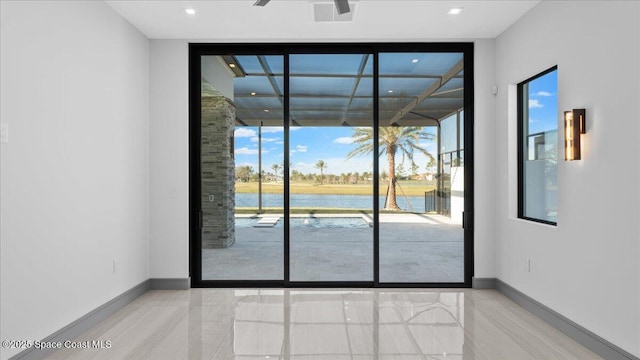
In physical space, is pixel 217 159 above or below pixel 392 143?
below

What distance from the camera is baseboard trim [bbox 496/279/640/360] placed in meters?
2.75

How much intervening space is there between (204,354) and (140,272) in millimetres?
1905

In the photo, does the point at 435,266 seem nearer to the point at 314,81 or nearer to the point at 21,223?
the point at 314,81

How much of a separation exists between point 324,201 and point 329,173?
1.10 ft

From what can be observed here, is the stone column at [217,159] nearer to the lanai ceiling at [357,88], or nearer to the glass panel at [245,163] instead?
the glass panel at [245,163]

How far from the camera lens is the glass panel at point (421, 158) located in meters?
4.75

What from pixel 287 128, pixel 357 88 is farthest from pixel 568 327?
pixel 287 128

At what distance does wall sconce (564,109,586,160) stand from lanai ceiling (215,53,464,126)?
1728 millimetres

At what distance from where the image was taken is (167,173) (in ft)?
15.1

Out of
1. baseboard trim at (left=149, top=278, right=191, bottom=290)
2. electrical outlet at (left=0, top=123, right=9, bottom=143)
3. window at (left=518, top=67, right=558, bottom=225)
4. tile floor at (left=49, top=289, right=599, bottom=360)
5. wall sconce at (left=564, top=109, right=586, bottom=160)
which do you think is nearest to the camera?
electrical outlet at (left=0, top=123, right=9, bottom=143)

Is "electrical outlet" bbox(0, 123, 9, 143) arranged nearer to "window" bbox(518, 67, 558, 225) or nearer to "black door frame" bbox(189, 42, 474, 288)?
"black door frame" bbox(189, 42, 474, 288)

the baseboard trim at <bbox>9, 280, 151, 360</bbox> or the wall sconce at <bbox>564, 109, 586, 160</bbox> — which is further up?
the wall sconce at <bbox>564, 109, 586, 160</bbox>

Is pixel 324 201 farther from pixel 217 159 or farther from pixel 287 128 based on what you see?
pixel 217 159

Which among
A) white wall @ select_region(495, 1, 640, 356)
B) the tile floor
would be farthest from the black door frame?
white wall @ select_region(495, 1, 640, 356)
